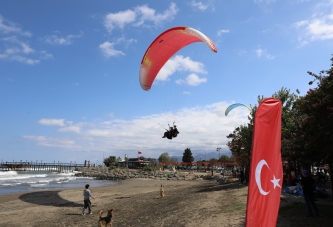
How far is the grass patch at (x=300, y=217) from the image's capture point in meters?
8.72

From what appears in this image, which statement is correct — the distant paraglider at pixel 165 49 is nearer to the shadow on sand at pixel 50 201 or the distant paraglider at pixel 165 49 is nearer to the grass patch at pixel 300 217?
the grass patch at pixel 300 217

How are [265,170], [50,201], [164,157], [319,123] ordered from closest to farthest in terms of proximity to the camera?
[265,170], [319,123], [50,201], [164,157]

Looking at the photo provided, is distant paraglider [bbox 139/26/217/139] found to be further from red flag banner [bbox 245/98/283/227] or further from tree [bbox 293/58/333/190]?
red flag banner [bbox 245/98/283/227]

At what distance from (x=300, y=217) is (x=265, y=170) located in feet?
24.3

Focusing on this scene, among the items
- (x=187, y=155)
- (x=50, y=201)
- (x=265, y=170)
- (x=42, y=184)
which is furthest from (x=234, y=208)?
(x=187, y=155)

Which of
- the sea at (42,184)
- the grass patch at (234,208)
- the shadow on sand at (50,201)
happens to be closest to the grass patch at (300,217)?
the grass patch at (234,208)

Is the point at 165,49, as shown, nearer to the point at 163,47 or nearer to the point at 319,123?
the point at 163,47

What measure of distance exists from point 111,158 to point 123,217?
93835mm

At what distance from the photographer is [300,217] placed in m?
9.48

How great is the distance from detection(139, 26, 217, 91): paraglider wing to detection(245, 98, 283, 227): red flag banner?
802 centimetres

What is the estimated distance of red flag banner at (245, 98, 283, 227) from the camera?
3369mm

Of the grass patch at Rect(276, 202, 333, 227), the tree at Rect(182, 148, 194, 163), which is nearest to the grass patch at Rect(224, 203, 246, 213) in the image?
the grass patch at Rect(276, 202, 333, 227)

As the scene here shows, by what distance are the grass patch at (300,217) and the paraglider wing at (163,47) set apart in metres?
6.78

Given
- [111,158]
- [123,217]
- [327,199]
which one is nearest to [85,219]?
[123,217]
